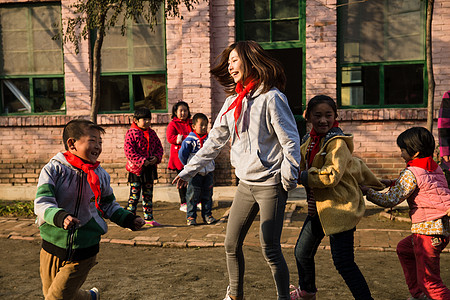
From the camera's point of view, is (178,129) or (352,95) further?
(352,95)

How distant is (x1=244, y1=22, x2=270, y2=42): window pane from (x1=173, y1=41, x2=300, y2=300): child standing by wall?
6392mm

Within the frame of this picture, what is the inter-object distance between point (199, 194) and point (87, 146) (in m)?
4.07

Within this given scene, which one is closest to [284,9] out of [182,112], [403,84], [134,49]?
[403,84]

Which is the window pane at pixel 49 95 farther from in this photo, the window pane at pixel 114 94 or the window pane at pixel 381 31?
the window pane at pixel 381 31

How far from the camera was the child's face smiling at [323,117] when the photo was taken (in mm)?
3770

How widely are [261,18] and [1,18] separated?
5516 millimetres

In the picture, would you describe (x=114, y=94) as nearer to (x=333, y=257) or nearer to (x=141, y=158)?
(x=141, y=158)

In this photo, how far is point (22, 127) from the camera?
10555 mm

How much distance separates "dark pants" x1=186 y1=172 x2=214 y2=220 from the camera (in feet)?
23.8

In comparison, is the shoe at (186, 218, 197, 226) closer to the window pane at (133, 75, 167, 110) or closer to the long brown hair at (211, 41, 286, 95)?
the window pane at (133, 75, 167, 110)

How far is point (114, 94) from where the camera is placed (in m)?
10.5

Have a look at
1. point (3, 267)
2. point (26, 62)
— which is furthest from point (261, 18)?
point (3, 267)

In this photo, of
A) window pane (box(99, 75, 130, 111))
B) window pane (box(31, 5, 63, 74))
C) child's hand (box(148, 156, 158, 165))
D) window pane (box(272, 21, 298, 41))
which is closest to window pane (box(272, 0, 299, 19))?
window pane (box(272, 21, 298, 41))

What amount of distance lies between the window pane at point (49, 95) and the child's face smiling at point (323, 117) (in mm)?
7966
